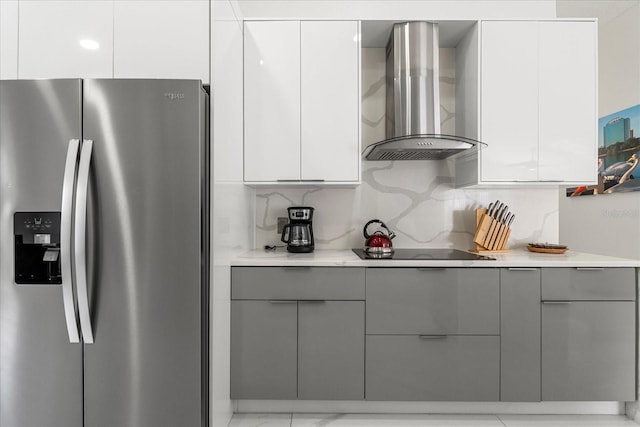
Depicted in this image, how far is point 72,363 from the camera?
5.23ft

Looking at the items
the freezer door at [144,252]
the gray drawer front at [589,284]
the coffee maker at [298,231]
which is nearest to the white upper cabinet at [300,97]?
the coffee maker at [298,231]

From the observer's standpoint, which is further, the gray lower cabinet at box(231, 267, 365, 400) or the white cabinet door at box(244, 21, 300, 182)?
the white cabinet door at box(244, 21, 300, 182)

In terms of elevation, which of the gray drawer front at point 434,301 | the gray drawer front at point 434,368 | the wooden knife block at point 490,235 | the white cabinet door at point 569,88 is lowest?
the gray drawer front at point 434,368

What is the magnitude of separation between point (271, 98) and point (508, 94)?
1.46m

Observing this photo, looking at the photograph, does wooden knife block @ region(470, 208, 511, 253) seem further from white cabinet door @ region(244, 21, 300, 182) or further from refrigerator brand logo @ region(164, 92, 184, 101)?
refrigerator brand logo @ region(164, 92, 184, 101)

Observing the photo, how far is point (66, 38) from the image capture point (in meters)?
1.74

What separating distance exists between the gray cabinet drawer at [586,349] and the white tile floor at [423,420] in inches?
6.8

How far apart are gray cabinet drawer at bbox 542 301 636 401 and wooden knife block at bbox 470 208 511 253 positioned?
22.9 inches

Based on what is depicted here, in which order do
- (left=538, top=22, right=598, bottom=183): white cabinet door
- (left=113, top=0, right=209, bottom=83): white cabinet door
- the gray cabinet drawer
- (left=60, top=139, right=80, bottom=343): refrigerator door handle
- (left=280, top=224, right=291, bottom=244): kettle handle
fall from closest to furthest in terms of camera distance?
1. (left=60, top=139, right=80, bottom=343): refrigerator door handle
2. (left=113, top=0, right=209, bottom=83): white cabinet door
3. the gray cabinet drawer
4. (left=538, top=22, right=598, bottom=183): white cabinet door
5. (left=280, top=224, right=291, bottom=244): kettle handle

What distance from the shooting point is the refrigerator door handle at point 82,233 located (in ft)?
4.95

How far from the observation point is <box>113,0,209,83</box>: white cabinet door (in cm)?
173

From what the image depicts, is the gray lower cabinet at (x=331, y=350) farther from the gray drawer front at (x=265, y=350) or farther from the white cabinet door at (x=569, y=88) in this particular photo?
the white cabinet door at (x=569, y=88)

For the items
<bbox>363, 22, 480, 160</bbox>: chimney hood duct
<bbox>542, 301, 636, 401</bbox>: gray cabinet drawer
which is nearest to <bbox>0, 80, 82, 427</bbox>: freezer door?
<bbox>363, 22, 480, 160</bbox>: chimney hood duct

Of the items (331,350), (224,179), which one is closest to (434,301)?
(331,350)
